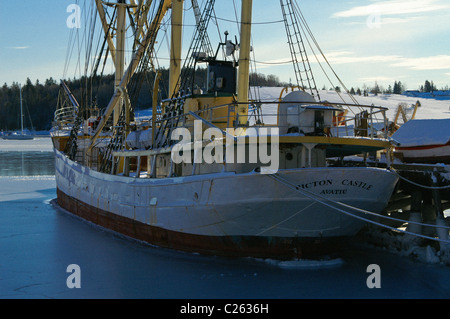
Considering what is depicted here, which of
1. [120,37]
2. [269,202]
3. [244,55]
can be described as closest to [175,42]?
[244,55]

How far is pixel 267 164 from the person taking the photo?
14.6m

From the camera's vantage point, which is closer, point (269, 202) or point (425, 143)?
point (269, 202)

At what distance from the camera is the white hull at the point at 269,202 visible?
46.0 feet

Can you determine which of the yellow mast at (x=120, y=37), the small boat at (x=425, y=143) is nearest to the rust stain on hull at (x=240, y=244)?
the small boat at (x=425, y=143)

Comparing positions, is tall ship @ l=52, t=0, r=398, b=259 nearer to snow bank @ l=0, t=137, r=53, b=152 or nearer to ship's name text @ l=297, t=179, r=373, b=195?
ship's name text @ l=297, t=179, r=373, b=195

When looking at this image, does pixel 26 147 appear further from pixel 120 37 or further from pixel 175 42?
pixel 175 42

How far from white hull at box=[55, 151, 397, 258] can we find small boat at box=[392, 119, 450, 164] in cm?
355

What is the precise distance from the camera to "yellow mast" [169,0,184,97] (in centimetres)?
2206

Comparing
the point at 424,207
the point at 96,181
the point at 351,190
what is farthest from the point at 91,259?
the point at 424,207

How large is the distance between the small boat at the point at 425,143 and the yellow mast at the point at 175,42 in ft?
28.8

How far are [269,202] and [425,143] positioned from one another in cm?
668

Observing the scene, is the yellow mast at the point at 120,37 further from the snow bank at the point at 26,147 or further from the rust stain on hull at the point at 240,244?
the snow bank at the point at 26,147

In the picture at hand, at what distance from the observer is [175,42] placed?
22641mm

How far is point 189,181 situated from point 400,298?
6061mm
